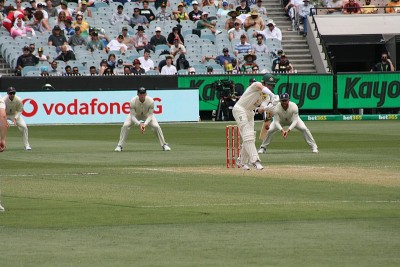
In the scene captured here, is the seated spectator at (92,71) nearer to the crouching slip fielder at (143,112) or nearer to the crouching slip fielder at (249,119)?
the crouching slip fielder at (143,112)

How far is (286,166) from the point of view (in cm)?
2197

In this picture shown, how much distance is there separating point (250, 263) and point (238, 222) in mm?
2949

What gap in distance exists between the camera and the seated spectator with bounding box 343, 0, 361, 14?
1786 inches

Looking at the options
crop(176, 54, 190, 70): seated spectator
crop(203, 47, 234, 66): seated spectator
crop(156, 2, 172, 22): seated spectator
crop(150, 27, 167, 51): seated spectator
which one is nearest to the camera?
crop(176, 54, 190, 70): seated spectator

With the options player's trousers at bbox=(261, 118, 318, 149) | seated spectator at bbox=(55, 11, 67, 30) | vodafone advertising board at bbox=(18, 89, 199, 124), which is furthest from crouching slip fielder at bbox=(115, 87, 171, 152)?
seated spectator at bbox=(55, 11, 67, 30)

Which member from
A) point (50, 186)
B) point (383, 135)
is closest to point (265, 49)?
point (383, 135)

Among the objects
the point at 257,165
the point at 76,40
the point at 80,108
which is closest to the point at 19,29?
the point at 76,40

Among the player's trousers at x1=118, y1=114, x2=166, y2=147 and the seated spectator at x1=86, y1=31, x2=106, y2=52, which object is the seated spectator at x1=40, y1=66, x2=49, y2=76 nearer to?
the seated spectator at x1=86, y1=31, x2=106, y2=52

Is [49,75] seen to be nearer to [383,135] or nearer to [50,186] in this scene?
[383,135]

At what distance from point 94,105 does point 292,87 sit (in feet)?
23.7

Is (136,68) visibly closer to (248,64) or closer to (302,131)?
(248,64)

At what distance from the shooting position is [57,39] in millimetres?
39781

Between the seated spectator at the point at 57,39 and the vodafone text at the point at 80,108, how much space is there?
284cm

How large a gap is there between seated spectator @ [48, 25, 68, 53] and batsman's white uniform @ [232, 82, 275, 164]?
1900cm
